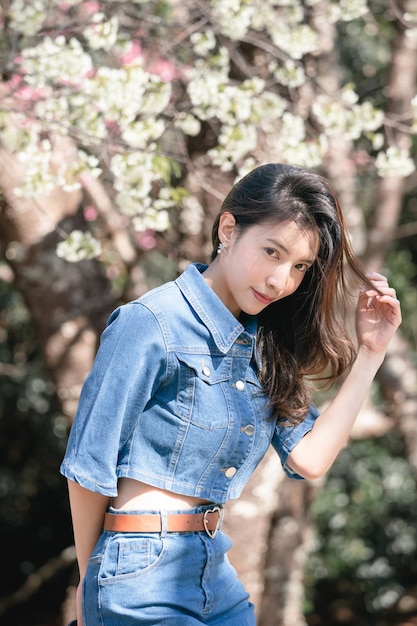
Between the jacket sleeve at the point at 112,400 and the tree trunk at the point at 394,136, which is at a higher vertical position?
the jacket sleeve at the point at 112,400

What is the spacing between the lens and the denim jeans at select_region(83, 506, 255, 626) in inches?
62.3

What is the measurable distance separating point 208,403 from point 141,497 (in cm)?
21

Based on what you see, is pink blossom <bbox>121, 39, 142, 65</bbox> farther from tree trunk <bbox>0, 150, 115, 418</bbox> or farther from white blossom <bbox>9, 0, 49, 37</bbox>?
white blossom <bbox>9, 0, 49, 37</bbox>

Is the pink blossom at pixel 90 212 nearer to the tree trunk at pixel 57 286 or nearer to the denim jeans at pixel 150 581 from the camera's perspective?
the tree trunk at pixel 57 286

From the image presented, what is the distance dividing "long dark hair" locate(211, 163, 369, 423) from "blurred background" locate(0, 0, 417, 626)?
70cm

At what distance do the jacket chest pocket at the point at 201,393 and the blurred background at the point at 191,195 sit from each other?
836 millimetres

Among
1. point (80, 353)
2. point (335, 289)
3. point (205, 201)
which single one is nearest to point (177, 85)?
point (205, 201)

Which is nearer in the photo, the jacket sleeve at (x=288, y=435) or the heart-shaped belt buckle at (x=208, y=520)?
the heart-shaped belt buckle at (x=208, y=520)

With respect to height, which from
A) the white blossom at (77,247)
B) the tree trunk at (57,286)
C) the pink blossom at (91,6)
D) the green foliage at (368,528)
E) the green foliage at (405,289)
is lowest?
the green foliage at (368,528)

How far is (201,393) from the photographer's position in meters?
1.66

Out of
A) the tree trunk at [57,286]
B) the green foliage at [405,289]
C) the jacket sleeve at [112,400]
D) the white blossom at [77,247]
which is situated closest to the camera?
the jacket sleeve at [112,400]

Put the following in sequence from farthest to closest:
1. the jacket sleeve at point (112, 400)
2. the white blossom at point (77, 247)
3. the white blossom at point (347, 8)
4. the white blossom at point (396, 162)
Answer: the white blossom at point (347, 8) → the white blossom at point (396, 162) → the white blossom at point (77, 247) → the jacket sleeve at point (112, 400)

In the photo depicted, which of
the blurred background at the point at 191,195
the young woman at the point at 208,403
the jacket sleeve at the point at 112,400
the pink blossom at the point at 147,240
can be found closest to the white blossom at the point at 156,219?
the blurred background at the point at 191,195

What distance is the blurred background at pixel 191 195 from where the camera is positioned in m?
2.52
